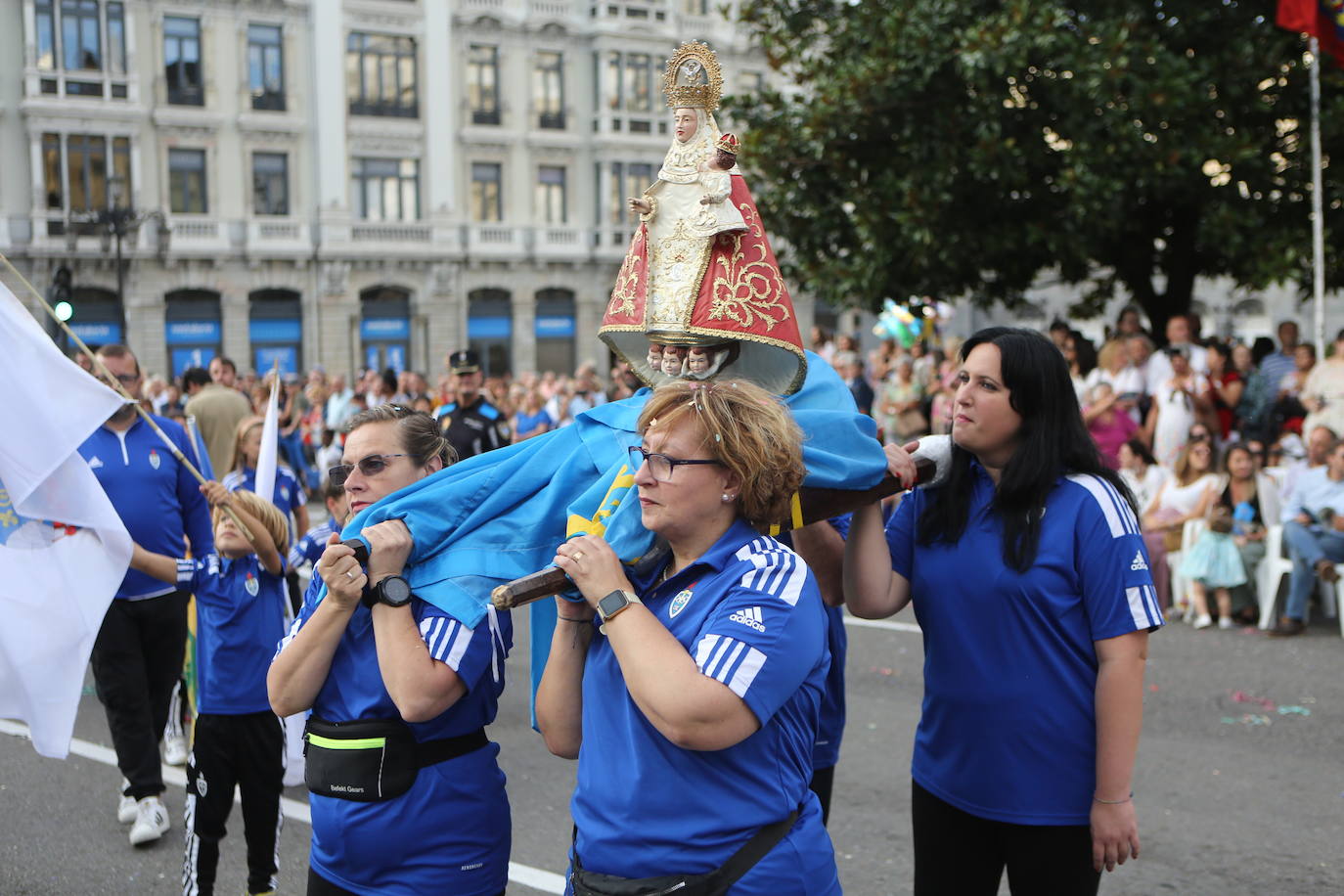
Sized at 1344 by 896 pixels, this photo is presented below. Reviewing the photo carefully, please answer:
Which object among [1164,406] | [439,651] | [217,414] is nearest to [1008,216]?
[1164,406]

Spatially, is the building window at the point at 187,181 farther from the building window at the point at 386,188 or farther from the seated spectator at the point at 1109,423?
the seated spectator at the point at 1109,423

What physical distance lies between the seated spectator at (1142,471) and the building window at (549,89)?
1163 inches

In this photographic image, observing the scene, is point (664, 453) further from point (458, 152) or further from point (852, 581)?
point (458, 152)

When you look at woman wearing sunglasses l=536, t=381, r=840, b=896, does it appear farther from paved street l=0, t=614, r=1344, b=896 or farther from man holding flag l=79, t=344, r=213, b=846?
man holding flag l=79, t=344, r=213, b=846

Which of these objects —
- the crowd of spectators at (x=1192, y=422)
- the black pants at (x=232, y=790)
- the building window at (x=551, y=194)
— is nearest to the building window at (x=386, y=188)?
the building window at (x=551, y=194)

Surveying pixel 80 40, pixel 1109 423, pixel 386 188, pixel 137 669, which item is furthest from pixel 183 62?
pixel 137 669

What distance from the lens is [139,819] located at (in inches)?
199

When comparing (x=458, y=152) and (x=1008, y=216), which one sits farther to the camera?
(x=458, y=152)

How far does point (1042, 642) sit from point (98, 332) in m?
33.5

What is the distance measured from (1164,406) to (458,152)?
93.0ft

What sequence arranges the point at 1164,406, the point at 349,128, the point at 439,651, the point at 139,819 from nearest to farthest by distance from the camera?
the point at 439,651 → the point at 139,819 → the point at 1164,406 → the point at 349,128

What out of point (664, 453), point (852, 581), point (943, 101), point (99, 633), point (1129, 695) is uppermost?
point (943, 101)

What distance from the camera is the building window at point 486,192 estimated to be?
3672 centimetres

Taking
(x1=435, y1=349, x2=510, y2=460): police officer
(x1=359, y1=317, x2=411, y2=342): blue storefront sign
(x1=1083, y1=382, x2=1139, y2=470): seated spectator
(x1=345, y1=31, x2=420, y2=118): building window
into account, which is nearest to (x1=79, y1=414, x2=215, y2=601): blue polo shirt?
(x1=435, y1=349, x2=510, y2=460): police officer
